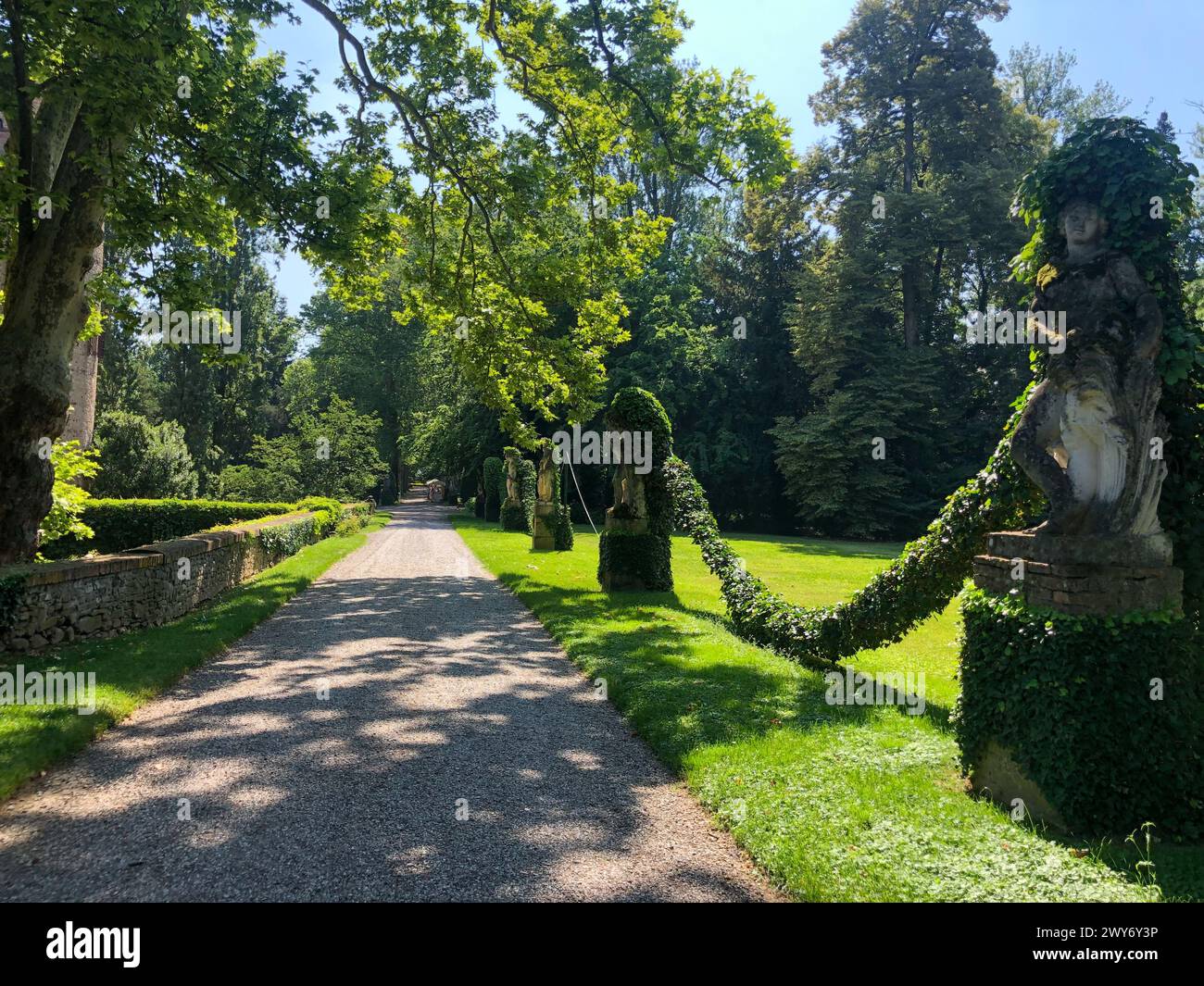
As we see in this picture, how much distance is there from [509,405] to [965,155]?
32.4 metres

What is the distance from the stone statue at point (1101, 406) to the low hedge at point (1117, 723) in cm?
57

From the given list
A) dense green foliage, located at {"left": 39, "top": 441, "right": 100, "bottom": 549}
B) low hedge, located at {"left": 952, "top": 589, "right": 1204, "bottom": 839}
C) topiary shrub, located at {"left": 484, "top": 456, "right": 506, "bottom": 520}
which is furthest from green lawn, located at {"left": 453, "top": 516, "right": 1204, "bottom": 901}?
topiary shrub, located at {"left": 484, "top": 456, "right": 506, "bottom": 520}

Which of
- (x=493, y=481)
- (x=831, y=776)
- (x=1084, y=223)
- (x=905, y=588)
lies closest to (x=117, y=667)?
(x=831, y=776)

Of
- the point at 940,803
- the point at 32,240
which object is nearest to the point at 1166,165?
the point at 940,803

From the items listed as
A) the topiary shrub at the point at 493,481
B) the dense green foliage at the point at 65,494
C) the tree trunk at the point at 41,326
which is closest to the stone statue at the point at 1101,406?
the tree trunk at the point at 41,326

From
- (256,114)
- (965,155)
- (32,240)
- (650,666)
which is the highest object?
(965,155)

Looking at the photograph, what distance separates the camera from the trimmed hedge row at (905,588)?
484cm

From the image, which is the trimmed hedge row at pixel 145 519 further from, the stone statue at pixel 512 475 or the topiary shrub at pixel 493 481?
the topiary shrub at pixel 493 481

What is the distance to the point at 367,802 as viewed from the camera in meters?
4.07

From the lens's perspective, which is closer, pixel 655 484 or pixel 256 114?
pixel 256 114

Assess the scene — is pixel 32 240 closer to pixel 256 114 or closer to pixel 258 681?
pixel 256 114

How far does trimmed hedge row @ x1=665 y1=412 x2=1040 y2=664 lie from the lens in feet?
15.9

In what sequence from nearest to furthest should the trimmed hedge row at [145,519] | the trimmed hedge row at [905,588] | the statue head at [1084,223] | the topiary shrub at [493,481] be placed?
1. the statue head at [1084,223]
2. the trimmed hedge row at [905,588]
3. the trimmed hedge row at [145,519]
4. the topiary shrub at [493,481]
